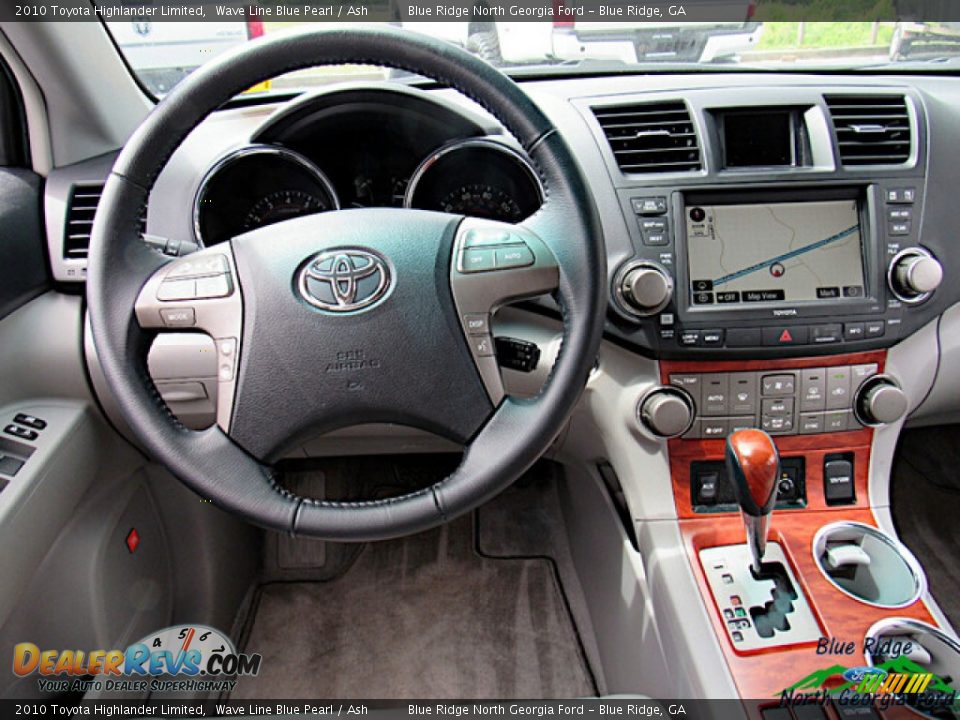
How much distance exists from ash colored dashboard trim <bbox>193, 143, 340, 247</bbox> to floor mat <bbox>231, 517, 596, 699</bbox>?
1.07 meters

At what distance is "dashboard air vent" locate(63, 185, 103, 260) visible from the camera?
1273mm

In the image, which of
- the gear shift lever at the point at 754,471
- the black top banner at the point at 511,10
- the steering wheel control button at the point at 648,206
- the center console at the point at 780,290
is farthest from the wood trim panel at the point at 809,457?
the black top banner at the point at 511,10

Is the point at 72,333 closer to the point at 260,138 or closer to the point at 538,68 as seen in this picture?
the point at 260,138

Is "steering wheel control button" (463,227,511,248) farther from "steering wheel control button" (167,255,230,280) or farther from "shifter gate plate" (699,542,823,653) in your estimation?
"shifter gate plate" (699,542,823,653)

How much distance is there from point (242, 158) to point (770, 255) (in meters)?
0.96

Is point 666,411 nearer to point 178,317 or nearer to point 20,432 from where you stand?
point 178,317

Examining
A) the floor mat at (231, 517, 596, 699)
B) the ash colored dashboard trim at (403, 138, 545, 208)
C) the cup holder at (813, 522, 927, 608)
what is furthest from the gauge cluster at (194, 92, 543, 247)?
the floor mat at (231, 517, 596, 699)

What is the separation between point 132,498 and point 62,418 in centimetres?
31

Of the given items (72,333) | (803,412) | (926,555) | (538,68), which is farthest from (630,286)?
(926,555)

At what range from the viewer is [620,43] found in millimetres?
1484

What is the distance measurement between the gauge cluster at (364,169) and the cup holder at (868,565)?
2.61 feet

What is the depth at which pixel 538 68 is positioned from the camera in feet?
4.85

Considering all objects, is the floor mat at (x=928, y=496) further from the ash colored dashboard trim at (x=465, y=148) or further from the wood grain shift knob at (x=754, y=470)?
the ash colored dashboard trim at (x=465, y=148)

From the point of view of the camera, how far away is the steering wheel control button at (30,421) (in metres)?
1.21
